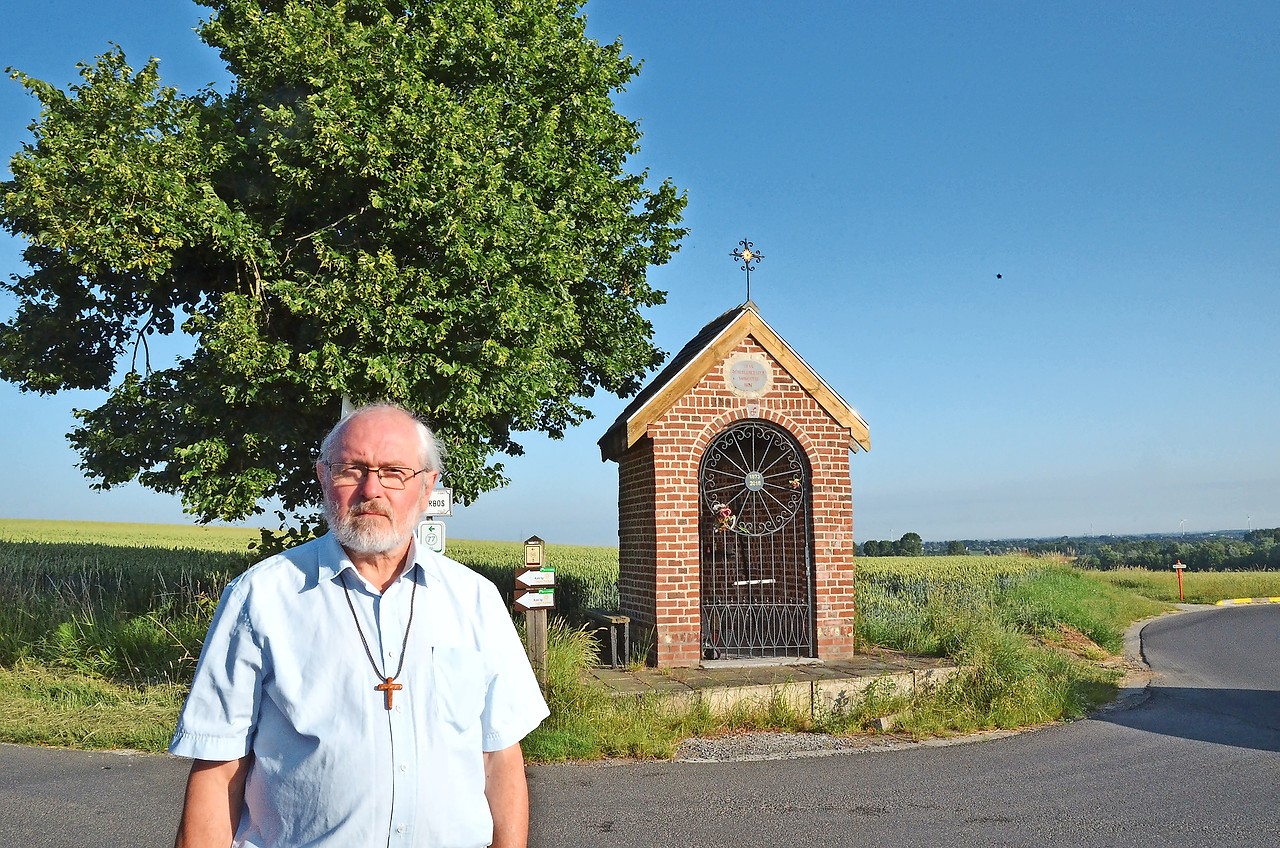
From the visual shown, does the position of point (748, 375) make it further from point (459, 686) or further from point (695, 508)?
point (459, 686)

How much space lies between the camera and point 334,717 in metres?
2.43

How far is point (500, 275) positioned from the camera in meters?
12.1

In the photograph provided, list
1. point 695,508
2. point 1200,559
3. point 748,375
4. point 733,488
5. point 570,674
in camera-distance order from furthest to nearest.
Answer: point 1200,559, point 733,488, point 748,375, point 695,508, point 570,674

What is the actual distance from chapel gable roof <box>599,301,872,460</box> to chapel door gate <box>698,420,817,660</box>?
2.21 feet

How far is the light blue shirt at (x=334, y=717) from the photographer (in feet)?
7.92

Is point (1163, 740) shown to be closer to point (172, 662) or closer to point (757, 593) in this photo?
point (757, 593)

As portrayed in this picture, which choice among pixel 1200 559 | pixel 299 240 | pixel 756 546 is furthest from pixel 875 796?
pixel 1200 559

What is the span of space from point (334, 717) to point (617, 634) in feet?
31.0

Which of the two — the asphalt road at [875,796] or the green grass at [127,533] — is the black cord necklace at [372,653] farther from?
the green grass at [127,533]

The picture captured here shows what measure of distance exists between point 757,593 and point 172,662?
705 centimetres


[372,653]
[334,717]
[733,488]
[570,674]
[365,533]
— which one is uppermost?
[733,488]

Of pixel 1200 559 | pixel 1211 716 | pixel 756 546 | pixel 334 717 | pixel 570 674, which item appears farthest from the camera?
pixel 1200 559

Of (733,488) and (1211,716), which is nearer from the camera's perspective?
(1211,716)

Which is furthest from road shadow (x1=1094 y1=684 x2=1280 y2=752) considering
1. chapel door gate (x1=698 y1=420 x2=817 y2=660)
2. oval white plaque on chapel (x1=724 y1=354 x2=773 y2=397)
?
oval white plaque on chapel (x1=724 y1=354 x2=773 y2=397)
